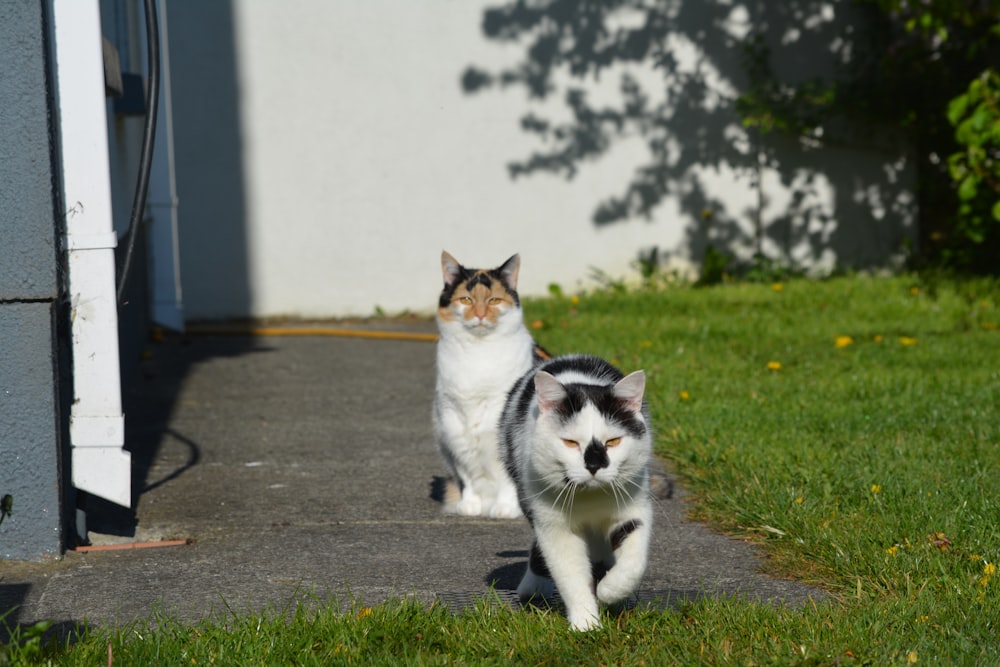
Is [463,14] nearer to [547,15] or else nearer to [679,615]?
[547,15]

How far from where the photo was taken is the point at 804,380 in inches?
244

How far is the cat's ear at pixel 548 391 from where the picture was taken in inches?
115

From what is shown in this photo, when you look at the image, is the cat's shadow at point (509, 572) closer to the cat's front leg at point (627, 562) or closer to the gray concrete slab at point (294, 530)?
the gray concrete slab at point (294, 530)

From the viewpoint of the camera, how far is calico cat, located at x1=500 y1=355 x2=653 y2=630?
285 centimetres

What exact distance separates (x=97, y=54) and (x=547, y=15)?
6.87 metres

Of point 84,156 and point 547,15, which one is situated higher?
point 547,15

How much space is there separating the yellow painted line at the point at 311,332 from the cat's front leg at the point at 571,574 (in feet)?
19.6

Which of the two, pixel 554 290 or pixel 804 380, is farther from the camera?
pixel 554 290

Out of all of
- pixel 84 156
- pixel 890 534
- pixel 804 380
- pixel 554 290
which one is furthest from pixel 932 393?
pixel 554 290

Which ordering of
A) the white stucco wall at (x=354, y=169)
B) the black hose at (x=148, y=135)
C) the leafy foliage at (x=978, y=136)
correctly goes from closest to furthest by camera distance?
the black hose at (x=148, y=135), the leafy foliage at (x=978, y=136), the white stucco wall at (x=354, y=169)

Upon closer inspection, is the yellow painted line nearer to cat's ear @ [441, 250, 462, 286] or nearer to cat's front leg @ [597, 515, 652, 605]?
cat's ear @ [441, 250, 462, 286]

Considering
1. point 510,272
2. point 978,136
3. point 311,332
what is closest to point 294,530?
point 510,272

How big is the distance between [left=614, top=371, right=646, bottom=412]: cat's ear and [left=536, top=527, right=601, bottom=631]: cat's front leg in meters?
0.37

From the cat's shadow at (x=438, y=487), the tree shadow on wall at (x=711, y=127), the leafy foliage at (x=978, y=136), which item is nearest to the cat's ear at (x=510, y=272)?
the cat's shadow at (x=438, y=487)
